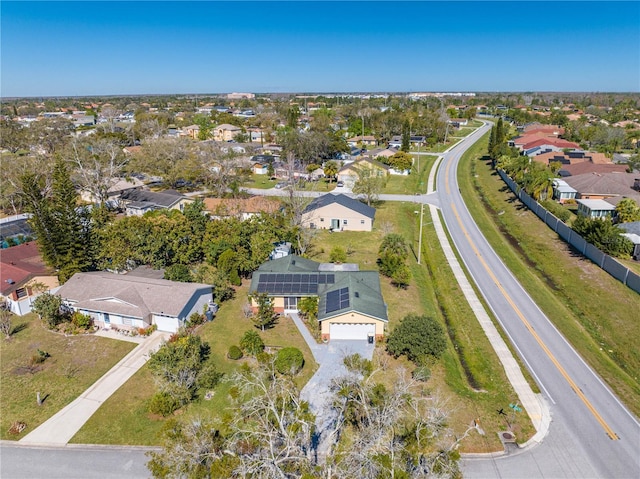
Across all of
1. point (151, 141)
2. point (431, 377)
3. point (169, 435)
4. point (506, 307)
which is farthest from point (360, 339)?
point (151, 141)

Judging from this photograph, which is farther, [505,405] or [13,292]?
[13,292]

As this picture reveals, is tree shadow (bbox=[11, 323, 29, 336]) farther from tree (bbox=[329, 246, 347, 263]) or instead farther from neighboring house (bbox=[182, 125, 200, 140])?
neighboring house (bbox=[182, 125, 200, 140])

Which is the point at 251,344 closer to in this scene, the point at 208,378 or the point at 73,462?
the point at 208,378

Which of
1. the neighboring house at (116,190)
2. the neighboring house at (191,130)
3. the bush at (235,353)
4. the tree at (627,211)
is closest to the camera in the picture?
the bush at (235,353)

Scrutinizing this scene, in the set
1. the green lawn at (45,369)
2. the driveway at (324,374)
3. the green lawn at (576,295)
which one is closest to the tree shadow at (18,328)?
the green lawn at (45,369)

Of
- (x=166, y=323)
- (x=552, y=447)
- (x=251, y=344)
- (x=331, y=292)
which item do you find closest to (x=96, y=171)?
(x=166, y=323)

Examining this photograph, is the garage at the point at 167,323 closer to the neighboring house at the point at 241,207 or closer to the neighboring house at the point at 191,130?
the neighboring house at the point at 241,207

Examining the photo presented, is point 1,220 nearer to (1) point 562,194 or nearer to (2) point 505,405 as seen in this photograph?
(2) point 505,405
